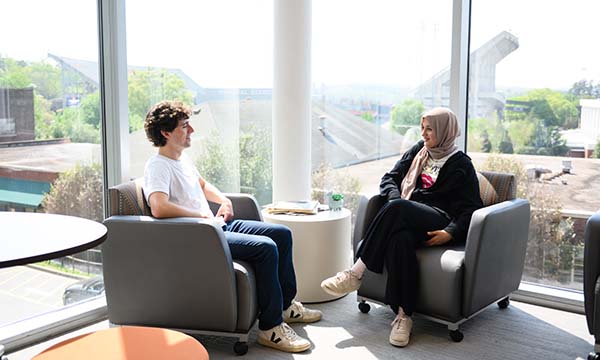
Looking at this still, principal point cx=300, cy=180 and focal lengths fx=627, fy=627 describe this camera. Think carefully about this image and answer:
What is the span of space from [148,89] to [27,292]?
4.56 ft

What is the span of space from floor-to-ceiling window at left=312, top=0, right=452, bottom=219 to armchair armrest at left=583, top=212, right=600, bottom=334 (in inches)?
60.1

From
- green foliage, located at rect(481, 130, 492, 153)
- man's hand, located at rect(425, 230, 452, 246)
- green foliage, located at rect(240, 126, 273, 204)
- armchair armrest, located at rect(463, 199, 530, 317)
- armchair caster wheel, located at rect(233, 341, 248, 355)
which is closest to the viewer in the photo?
armchair caster wheel, located at rect(233, 341, 248, 355)

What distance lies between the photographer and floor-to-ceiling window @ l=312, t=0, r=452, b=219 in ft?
13.7

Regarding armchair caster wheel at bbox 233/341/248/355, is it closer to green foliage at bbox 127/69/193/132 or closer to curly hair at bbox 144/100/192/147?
curly hair at bbox 144/100/192/147

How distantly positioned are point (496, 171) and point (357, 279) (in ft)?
4.13

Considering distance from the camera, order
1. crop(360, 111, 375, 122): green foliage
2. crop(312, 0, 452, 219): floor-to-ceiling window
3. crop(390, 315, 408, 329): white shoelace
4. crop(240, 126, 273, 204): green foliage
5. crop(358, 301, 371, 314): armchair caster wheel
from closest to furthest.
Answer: crop(390, 315, 408, 329): white shoelace, crop(358, 301, 371, 314): armchair caster wheel, crop(312, 0, 452, 219): floor-to-ceiling window, crop(360, 111, 375, 122): green foliage, crop(240, 126, 273, 204): green foliage

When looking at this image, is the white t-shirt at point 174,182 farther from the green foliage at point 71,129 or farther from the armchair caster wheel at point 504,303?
the armchair caster wheel at point 504,303

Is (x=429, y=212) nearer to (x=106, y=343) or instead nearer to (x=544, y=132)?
(x=544, y=132)

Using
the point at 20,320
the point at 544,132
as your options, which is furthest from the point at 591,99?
the point at 20,320

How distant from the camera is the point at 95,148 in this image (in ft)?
11.9

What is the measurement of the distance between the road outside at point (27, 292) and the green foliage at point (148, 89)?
1.00 meters

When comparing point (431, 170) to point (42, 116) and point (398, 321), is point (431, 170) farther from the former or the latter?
point (42, 116)

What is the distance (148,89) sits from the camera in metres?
3.90

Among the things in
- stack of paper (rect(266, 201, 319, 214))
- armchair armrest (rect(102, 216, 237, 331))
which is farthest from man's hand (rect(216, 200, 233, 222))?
armchair armrest (rect(102, 216, 237, 331))
